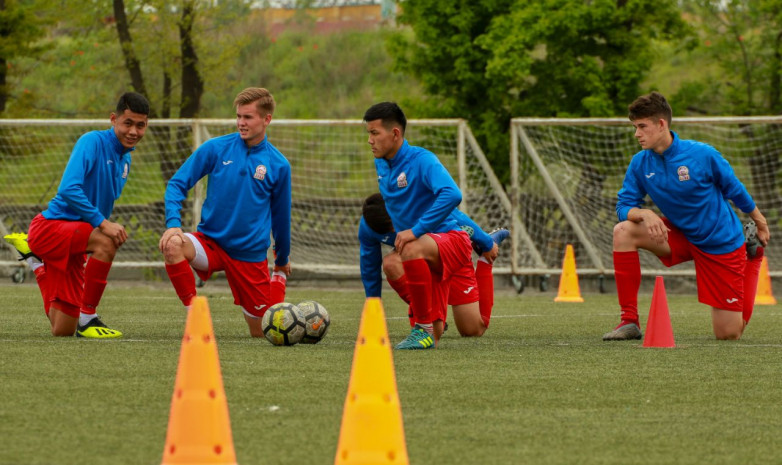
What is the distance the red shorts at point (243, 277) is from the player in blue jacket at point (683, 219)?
2145 mm

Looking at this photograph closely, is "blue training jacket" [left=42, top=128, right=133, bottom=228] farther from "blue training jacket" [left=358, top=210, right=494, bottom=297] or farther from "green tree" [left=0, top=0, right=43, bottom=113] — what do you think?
"green tree" [left=0, top=0, right=43, bottom=113]

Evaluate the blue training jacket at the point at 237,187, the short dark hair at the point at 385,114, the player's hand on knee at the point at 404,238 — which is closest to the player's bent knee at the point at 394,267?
the player's hand on knee at the point at 404,238

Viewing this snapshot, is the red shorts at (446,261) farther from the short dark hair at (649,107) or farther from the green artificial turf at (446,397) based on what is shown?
the short dark hair at (649,107)

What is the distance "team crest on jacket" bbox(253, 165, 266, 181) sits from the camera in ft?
25.3

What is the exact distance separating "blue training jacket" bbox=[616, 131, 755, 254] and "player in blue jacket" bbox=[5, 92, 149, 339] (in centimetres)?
320

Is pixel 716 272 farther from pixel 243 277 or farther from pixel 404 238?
pixel 243 277

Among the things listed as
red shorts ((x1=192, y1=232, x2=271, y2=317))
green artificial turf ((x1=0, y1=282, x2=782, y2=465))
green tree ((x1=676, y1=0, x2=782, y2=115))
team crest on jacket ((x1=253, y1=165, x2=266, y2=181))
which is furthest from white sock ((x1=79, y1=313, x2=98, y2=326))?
green tree ((x1=676, y1=0, x2=782, y2=115))

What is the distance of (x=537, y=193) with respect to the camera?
50.6ft

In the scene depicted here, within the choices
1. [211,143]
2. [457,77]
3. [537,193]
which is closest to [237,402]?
[211,143]

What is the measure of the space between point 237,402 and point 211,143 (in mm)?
3207

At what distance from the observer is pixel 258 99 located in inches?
301

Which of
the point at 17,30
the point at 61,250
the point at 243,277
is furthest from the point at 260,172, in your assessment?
the point at 17,30

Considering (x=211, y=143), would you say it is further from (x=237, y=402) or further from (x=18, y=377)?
(x=237, y=402)

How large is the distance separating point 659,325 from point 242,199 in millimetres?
2625
